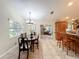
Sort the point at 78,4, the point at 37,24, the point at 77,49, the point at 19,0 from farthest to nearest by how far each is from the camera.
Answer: the point at 37,24 → the point at 78,4 → the point at 19,0 → the point at 77,49

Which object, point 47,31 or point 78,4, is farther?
point 47,31

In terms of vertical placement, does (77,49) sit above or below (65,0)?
below

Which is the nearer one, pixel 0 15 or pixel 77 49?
pixel 0 15

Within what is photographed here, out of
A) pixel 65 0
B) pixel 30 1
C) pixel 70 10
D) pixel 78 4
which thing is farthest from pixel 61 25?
pixel 30 1

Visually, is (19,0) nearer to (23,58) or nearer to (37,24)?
(23,58)

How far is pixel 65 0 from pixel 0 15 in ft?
14.2

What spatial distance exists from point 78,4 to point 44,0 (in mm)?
3127

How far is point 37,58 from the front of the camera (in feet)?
17.6

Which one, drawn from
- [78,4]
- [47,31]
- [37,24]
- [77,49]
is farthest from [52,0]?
[47,31]

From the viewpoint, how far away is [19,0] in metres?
6.91

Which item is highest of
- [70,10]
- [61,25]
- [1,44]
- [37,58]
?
Result: [70,10]

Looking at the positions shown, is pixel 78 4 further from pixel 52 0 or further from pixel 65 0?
pixel 52 0

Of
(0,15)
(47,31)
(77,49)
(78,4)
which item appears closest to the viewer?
(0,15)

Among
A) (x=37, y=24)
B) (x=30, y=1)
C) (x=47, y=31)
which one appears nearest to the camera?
(x=30, y=1)
